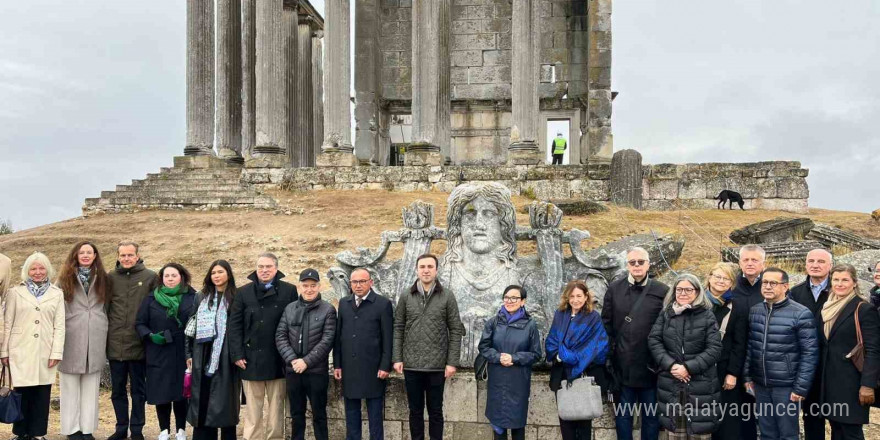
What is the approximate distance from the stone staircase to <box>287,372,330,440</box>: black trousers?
1535 cm

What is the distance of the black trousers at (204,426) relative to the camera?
6996 mm

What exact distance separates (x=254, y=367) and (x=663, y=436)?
11.8 ft

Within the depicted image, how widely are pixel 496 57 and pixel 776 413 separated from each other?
76.7 ft

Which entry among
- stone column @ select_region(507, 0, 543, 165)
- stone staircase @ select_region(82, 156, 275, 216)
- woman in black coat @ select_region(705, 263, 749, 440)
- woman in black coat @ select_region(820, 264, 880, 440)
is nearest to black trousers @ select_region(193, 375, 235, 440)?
woman in black coat @ select_region(705, 263, 749, 440)

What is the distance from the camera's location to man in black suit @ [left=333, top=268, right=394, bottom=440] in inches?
264

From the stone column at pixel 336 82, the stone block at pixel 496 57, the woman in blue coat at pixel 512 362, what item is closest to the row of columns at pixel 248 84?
the stone column at pixel 336 82

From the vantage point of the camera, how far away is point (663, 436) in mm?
6719

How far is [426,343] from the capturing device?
21.8 ft

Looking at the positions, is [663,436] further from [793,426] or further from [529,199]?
[529,199]

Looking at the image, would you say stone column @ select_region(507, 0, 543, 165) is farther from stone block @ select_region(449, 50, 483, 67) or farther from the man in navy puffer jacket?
the man in navy puffer jacket

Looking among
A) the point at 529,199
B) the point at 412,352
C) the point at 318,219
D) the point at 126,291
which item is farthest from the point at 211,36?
the point at 412,352

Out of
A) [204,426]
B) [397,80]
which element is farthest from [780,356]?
[397,80]

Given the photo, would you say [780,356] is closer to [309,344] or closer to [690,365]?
[690,365]

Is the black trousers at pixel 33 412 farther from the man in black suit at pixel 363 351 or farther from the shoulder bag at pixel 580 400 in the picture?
the shoulder bag at pixel 580 400
